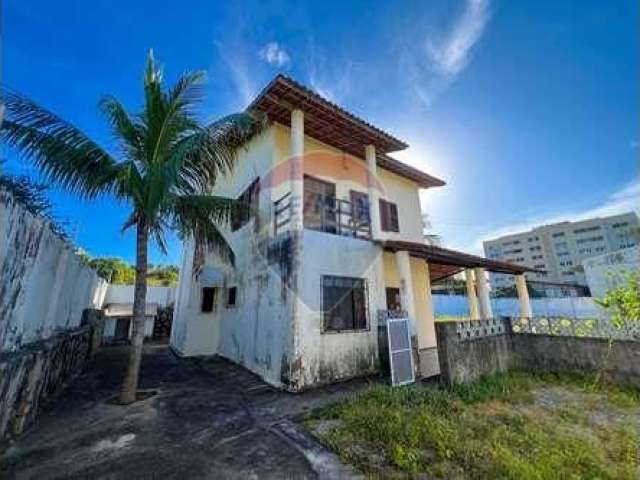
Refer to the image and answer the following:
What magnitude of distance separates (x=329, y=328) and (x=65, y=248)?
20.7ft

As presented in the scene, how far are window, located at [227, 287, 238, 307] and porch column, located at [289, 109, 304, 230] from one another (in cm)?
418

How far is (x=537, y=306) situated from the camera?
2044 cm

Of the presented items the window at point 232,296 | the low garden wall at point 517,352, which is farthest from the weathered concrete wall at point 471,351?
the window at point 232,296

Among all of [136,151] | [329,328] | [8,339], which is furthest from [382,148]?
[8,339]

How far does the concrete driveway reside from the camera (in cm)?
336

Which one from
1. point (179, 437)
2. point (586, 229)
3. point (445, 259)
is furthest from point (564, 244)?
point (179, 437)

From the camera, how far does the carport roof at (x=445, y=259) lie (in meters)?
8.36

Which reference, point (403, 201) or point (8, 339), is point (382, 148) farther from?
point (8, 339)

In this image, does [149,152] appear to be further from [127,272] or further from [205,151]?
[127,272]

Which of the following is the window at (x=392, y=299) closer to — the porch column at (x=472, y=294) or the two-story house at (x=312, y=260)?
the two-story house at (x=312, y=260)

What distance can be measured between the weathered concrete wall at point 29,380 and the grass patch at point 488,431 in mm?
4039

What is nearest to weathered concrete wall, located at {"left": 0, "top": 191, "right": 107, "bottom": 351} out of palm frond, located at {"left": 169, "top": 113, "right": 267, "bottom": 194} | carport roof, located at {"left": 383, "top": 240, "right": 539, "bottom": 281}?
palm frond, located at {"left": 169, "top": 113, "right": 267, "bottom": 194}

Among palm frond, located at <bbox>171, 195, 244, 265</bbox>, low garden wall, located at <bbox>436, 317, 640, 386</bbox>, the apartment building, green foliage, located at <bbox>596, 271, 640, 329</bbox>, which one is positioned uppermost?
the apartment building

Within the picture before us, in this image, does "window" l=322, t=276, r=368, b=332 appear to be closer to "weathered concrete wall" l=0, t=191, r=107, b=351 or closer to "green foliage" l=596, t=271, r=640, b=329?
"green foliage" l=596, t=271, r=640, b=329
